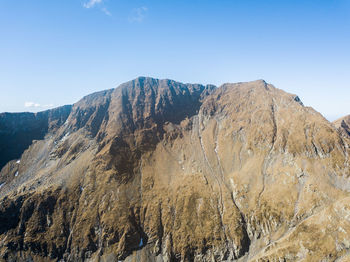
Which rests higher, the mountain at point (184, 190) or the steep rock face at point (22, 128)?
the steep rock face at point (22, 128)

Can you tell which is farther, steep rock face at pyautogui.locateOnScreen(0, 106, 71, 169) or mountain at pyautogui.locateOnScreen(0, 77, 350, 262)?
steep rock face at pyautogui.locateOnScreen(0, 106, 71, 169)

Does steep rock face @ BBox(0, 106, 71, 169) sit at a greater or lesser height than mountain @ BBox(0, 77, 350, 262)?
greater

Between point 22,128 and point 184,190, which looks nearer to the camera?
point 184,190

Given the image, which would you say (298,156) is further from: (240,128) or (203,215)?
(203,215)

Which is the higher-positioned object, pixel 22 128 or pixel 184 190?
pixel 22 128

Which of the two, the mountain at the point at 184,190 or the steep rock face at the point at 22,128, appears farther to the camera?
the steep rock face at the point at 22,128
